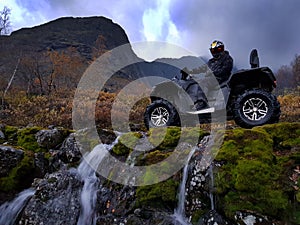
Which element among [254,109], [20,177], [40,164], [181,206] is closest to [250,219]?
[181,206]

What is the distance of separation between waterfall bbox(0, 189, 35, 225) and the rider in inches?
172

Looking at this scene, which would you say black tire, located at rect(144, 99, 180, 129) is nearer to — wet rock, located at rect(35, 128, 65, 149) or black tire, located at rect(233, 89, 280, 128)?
A: black tire, located at rect(233, 89, 280, 128)

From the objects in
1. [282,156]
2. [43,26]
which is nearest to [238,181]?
[282,156]

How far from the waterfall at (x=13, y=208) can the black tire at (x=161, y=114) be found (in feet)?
10.6

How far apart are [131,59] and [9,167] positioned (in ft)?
206

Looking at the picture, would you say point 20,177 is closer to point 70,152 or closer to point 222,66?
point 70,152

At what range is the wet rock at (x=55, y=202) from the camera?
15.2 feet

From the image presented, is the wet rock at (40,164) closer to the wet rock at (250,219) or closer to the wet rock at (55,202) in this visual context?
the wet rock at (55,202)

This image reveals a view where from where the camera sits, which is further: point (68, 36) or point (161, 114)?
point (68, 36)

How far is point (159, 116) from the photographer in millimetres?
7070

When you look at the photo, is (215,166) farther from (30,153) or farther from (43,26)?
(43,26)

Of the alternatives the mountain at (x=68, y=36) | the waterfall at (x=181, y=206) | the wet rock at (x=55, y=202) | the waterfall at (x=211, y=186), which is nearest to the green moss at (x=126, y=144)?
the wet rock at (x=55, y=202)

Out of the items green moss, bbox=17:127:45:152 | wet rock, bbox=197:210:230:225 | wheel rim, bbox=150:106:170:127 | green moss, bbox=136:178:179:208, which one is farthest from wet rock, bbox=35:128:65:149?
wet rock, bbox=197:210:230:225

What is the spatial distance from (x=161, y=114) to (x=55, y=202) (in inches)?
133
